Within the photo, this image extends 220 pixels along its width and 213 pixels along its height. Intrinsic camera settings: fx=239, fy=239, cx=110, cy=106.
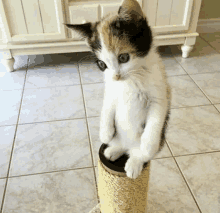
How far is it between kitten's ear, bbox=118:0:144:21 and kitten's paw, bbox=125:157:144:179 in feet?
1.37

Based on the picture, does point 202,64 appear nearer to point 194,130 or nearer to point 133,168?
point 194,130

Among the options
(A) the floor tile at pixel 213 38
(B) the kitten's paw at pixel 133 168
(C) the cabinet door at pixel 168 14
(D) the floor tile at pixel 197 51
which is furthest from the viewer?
(A) the floor tile at pixel 213 38

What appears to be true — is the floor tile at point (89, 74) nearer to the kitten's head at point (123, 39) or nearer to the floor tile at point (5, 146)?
the floor tile at point (5, 146)

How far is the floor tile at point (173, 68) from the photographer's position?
202cm

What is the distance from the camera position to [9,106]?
1.71m

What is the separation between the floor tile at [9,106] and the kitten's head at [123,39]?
44.6 inches

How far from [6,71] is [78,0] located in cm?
87

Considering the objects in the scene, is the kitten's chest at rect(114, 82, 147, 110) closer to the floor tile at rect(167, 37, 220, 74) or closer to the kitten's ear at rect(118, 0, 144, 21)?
the kitten's ear at rect(118, 0, 144, 21)

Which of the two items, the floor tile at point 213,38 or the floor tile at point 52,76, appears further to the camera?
the floor tile at point 213,38

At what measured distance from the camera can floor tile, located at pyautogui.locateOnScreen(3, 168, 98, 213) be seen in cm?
111

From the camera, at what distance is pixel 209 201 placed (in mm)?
1119

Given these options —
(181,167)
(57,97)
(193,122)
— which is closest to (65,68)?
(57,97)

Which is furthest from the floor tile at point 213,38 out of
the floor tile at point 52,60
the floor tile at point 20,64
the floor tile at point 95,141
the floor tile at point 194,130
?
the floor tile at point 20,64

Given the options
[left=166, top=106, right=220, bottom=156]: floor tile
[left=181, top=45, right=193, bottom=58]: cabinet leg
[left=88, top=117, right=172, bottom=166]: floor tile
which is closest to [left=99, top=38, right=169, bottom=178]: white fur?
[left=88, top=117, right=172, bottom=166]: floor tile
